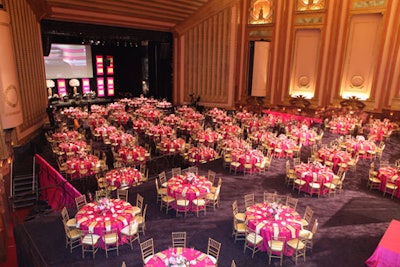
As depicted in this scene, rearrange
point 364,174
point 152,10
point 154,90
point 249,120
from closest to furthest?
point 364,174 → point 249,120 → point 152,10 → point 154,90

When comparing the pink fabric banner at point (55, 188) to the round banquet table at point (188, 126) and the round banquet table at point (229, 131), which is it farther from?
the round banquet table at point (229, 131)

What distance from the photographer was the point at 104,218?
21.7ft

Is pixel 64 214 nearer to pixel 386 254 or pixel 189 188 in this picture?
pixel 189 188

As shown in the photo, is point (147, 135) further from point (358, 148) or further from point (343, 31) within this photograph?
point (343, 31)

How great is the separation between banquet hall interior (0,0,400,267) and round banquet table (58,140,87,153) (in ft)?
0.19

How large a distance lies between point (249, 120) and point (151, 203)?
1073 centimetres

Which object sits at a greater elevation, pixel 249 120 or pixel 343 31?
pixel 343 31

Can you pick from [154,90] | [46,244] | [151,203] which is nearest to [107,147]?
[151,203]

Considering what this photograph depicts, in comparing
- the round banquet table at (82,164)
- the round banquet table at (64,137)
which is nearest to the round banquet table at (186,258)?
the round banquet table at (82,164)

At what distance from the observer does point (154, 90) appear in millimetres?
29156

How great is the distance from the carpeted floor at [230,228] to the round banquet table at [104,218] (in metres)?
0.53

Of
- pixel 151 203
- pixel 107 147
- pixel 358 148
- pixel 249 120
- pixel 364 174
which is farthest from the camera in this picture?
pixel 249 120

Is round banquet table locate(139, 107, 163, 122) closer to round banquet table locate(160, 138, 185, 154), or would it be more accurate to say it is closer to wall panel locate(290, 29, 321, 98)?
round banquet table locate(160, 138, 185, 154)

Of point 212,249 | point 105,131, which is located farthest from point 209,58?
point 212,249
